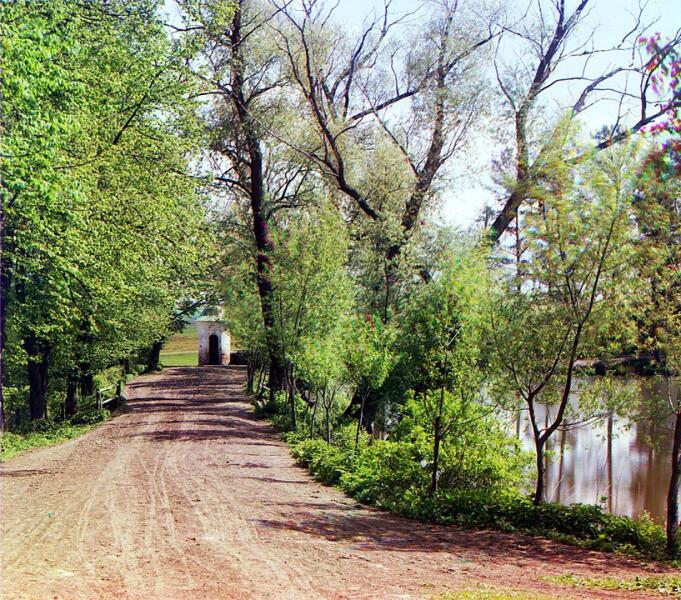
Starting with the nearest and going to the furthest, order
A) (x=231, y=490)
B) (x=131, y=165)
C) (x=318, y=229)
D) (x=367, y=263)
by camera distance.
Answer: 1. (x=231, y=490)
2. (x=131, y=165)
3. (x=318, y=229)
4. (x=367, y=263)

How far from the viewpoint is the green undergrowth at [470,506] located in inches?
403

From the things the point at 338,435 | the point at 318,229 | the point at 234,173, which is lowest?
the point at 338,435

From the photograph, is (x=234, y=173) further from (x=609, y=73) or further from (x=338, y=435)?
(x=609, y=73)

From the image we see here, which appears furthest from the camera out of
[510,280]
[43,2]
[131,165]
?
[131,165]

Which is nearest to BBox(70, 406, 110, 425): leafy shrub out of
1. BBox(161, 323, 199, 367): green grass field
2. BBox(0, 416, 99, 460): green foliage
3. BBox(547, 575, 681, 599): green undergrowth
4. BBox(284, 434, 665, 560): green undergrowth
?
BBox(0, 416, 99, 460): green foliage

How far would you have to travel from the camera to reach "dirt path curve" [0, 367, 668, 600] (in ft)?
22.8

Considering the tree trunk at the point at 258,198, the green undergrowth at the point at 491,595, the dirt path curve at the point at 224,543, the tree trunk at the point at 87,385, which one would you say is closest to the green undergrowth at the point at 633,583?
the dirt path curve at the point at 224,543

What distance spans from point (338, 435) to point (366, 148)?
36.9ft

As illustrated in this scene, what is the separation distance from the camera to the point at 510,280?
11758 mm

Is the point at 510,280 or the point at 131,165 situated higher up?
the point at 131,165

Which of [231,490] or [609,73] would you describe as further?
[609,73]

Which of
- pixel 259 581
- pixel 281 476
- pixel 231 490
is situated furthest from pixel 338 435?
pixel 259 581

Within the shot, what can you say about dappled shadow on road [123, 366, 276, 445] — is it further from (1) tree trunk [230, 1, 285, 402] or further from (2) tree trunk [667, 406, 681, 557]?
(2) tree trunk [667, 406, 681, 557]

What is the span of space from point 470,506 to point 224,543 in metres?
4.69
